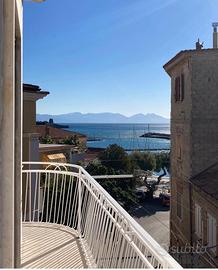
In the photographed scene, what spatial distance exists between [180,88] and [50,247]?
13.6 meters

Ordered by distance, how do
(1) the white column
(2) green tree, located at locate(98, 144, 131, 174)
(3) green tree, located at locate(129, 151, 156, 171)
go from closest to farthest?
(1) the white column, (2) green tree, located at locate(98, 144, 131, 174), (3) green tree, located at locate(129, 151, 156, 171)

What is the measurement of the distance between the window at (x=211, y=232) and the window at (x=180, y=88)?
5935 millimetres

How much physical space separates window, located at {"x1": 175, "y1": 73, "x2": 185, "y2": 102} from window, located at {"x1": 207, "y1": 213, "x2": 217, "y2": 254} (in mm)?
5935

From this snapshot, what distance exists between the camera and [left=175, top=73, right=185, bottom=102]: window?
15867mm

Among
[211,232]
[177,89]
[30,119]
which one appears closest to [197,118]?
[177,89]

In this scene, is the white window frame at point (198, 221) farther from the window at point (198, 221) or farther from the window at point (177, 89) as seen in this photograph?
the window at point (177, 89)

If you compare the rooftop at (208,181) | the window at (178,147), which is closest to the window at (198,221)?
the rooftop at (208,181)

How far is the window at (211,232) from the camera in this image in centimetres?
1157

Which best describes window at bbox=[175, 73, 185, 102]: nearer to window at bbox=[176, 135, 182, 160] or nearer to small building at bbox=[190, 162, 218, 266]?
window at bbox=[176, 135, 182, 160]

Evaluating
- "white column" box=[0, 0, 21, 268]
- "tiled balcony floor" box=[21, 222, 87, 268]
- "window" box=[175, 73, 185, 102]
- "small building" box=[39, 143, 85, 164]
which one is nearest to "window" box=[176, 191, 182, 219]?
"window" box=[175, 73, 185, 102]

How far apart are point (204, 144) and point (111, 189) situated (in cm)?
850

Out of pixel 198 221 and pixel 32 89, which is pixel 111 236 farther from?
pixel 198 221

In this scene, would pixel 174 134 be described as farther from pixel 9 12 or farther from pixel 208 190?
pixel 9 12

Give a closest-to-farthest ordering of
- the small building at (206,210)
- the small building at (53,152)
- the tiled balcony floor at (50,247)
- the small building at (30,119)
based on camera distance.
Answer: the tiled balcony floor at (50,247)
the small building at (30,119)
the small building at (206,210)
the small building at (53,152)
